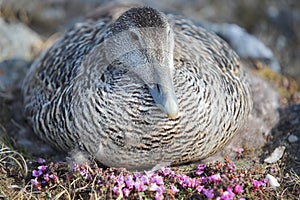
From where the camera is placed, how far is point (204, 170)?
11.8ft

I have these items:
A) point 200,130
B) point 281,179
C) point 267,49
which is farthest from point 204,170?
point 267,49

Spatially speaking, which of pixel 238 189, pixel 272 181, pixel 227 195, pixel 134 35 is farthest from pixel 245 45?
pixel 227 195

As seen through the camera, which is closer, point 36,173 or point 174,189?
point 174,189

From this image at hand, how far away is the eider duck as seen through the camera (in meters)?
3.30

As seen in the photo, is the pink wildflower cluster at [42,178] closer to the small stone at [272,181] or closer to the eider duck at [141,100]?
the eider duck at [141,100]

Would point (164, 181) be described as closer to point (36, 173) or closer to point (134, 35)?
point (36, 173)

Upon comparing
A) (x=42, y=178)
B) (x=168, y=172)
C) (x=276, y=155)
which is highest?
(x=276, y=155)

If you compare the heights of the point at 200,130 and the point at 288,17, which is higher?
the point at 288,17

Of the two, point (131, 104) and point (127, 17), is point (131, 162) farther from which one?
point (127, 17)

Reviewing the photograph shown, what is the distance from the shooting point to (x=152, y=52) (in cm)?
328

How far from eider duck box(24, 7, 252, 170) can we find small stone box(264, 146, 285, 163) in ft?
1.19

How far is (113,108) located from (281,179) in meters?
1.28

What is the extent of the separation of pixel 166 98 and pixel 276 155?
135 cm

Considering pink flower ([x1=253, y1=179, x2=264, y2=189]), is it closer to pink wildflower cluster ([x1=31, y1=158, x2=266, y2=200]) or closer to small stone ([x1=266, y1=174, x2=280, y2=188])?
pink wildflower cluster ([x1=31, y1=158, x2=266, y2=200])
